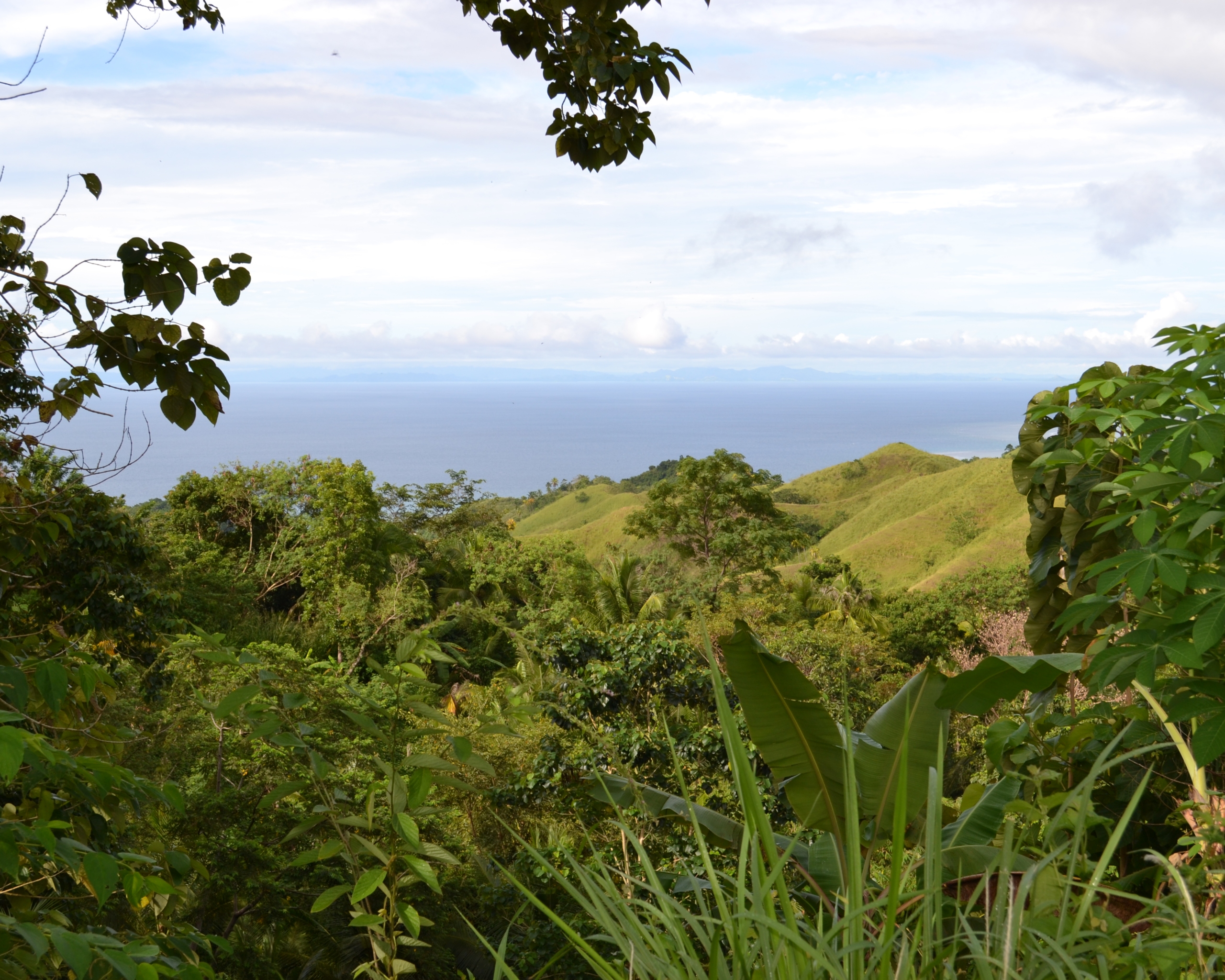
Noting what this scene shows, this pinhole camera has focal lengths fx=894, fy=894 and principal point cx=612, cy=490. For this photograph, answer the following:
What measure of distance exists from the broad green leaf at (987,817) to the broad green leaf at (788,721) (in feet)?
1.03

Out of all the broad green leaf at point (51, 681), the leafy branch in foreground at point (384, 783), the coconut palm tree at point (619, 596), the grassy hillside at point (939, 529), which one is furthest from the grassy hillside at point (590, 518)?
the broad green leaf at point (51, 681)

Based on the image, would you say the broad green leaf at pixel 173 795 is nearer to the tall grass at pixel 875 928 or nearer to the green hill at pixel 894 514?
the tall grass at pixel 875 928

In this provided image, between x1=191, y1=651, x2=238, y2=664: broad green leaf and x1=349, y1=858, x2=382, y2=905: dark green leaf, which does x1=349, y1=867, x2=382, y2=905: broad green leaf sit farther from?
x1=191, y1=651, x2=238, y2=664: broad green leaf

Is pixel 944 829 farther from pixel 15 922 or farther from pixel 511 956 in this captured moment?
pixel 511 956

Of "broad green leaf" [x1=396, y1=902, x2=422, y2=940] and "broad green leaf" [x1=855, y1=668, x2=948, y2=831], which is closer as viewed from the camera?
"broad green leaf" [x1=396, y1=902, x2=422, y2=940]

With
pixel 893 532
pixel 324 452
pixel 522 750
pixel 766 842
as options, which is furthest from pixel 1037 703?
pixel 324 452

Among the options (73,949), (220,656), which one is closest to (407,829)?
(220,656)

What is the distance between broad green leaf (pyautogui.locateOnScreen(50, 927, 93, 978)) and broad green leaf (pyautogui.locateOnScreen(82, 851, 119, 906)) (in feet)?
0.33

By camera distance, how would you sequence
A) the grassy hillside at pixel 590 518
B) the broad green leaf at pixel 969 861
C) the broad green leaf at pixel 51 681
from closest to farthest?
the broad green leaf at pixel 51 681 < the broad green leaf at pixel 969 861 < the grassy hillside at pixel 590 518

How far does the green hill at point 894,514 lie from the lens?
4512 cm

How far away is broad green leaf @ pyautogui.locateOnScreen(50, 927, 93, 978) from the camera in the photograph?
1.21 m

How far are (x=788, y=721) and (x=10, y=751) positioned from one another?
1.64 m

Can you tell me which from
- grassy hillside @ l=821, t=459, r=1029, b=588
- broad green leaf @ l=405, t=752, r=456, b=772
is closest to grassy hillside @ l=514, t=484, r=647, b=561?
grassy hillside @ l=821, t=459, r=1029, b=588

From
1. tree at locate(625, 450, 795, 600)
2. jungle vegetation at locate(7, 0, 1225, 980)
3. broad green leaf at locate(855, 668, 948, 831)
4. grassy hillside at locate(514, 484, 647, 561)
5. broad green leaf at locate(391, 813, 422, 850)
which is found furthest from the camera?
grassy hillside at locate(514, 484, 647, 561)
